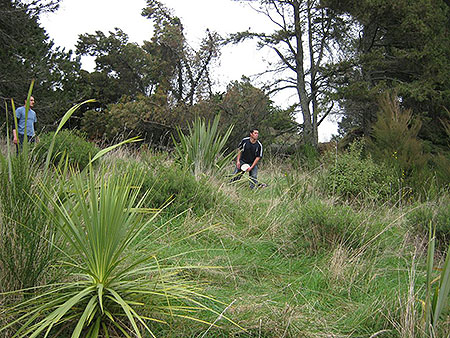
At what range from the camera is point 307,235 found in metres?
4.68

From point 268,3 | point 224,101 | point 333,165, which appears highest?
point 268,3

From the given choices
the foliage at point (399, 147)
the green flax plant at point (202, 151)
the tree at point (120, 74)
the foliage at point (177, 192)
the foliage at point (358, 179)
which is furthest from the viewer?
the tree at point (120, 74)

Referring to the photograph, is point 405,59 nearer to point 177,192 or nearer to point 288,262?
point 177,192

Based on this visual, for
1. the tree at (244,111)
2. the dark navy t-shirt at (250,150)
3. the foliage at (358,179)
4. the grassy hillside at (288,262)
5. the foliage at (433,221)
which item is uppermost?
the tree at (244,111)

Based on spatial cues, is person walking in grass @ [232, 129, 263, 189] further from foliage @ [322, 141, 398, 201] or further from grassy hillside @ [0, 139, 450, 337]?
grassy hillside @ [0, 139, 450, 337]

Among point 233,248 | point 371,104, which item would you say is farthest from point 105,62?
point 233,248

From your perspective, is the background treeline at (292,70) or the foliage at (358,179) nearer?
the foliage at (358,179)

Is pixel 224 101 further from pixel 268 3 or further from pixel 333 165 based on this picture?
pixel 333 165

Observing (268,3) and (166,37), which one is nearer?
(268,3)

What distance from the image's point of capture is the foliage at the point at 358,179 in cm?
712

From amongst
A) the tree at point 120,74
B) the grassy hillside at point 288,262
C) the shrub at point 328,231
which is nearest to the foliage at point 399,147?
the grassy hillside at point 288,262

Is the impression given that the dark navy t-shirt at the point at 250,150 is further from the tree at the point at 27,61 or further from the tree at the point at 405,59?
the tree at the point at 405,59

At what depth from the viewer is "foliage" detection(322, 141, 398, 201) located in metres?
7.12

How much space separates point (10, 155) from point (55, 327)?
3.56 ft
